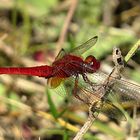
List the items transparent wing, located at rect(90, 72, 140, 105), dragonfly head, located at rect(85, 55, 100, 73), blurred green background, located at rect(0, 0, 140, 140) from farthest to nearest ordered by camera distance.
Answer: blurred green background, located at rect(0, 0, 140, 140), dragonfly head, located at rect(85, 55, 100, 73), transparent wing, located at rect(90, 72, 140, 105)

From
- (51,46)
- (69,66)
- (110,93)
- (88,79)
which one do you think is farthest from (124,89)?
(51,46)

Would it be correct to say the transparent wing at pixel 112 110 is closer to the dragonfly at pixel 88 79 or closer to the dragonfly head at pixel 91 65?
the dragonfly at pixel 88 79

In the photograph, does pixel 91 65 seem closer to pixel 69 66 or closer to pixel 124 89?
pixel 69 66

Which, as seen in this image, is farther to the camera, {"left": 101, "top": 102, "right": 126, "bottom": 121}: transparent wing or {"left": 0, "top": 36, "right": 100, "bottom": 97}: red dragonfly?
{"left": 0, "top": 36, "right": 100, "bottom": 97}: red dragonfly

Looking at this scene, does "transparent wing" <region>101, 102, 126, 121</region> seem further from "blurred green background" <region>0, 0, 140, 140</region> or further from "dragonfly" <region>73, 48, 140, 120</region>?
"blurred green background" <region>0, 0, 140, 140</region>

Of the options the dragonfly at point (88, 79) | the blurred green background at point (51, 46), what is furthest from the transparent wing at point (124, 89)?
the blurred green background at point (51, 46)

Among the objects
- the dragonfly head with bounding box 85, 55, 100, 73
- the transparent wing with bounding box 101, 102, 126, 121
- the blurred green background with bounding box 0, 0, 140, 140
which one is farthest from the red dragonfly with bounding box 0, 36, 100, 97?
the blurred green background with bounding box 0, 0, 140, 140
